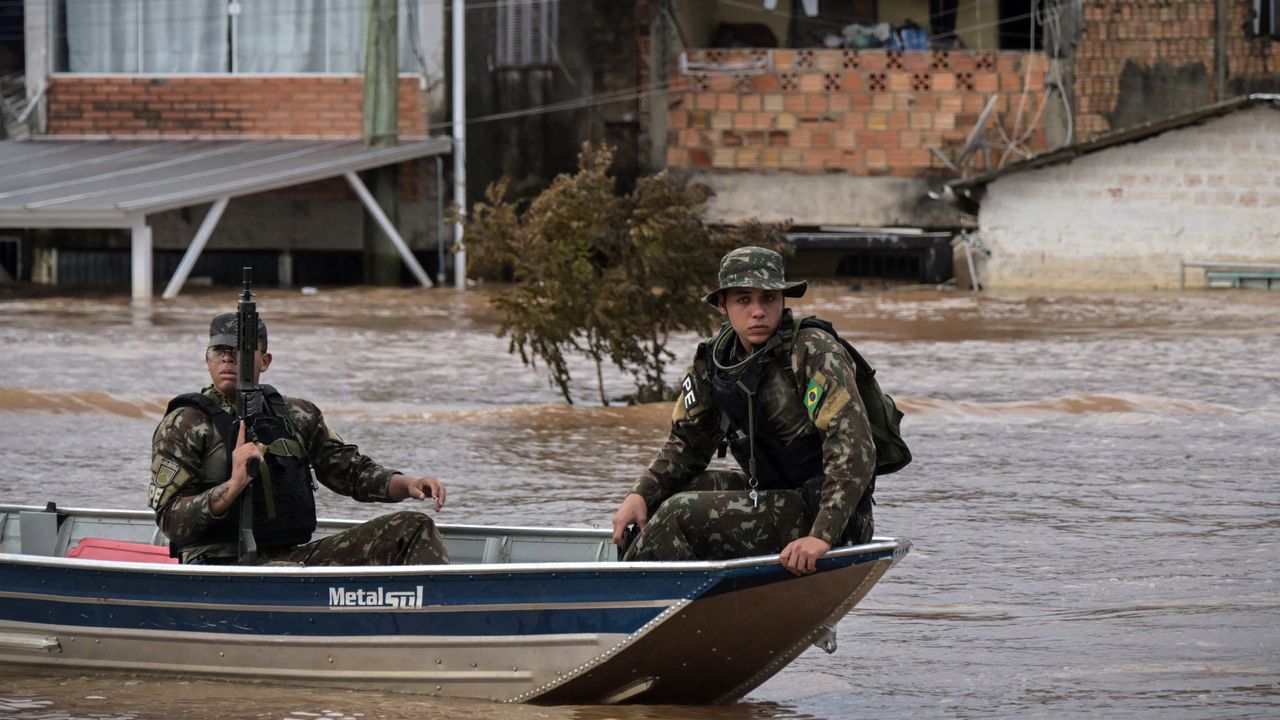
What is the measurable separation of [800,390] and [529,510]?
467 cm

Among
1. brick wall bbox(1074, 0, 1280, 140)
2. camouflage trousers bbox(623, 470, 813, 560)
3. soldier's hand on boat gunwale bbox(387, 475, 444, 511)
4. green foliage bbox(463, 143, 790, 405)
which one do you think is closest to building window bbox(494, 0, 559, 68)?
brick wall bbox(1074, 0, 1280, 140)

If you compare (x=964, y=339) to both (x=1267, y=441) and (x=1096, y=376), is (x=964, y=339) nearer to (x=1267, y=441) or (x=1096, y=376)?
(x=1096, y=376)

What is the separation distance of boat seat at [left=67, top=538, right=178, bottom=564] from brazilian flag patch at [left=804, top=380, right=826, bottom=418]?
9.19ft

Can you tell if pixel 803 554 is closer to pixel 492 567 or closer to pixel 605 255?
pixel 492 567

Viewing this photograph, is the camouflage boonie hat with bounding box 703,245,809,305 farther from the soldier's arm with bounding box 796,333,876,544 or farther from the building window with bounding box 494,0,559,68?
the building window with bounding box 494,0,559,68

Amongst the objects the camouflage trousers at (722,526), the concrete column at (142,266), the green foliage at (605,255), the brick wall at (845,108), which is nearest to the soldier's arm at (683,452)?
the camouflage trousers at (722,526)

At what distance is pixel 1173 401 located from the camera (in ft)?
47.1

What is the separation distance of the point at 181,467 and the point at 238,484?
32 cm

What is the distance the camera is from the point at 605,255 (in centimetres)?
1439

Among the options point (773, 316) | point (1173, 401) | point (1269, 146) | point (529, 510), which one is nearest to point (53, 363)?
point (529, 510)

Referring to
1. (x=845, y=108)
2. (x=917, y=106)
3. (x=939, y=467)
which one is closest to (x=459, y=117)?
(x=845, y=108)

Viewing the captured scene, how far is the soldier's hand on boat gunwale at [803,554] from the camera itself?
5.80 metres

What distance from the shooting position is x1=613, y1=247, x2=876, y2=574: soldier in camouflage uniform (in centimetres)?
597

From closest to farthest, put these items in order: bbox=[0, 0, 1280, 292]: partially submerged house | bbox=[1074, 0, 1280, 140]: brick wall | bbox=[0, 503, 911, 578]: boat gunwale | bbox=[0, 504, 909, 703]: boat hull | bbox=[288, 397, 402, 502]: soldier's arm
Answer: bbox=[0, 503, 911, 578]: boat gunwale → bbox=[0, 504, 909, 703]: boat hull → bbox=[288, 397, 402, 502]: soldier's arm → bbox=[0, 0, 1280, 292]: partially submerged house → bbox=[1074, 0, 1280, 140]: brick wall
